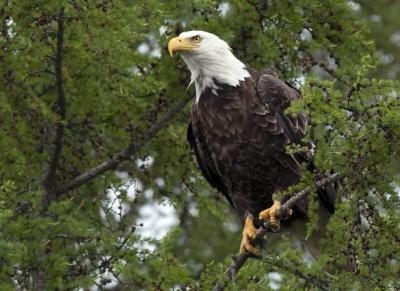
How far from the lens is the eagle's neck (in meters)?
6.76

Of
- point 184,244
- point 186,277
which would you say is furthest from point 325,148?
point 184,244

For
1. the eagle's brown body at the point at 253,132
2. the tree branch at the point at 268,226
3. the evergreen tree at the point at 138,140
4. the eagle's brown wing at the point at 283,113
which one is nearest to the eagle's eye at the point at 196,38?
the evergreen tree at the point at 138,140

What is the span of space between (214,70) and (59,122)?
1101mm

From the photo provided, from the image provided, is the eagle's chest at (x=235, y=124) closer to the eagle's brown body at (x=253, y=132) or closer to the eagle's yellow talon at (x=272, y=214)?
the eagle's brown body at (x=253, y=132)

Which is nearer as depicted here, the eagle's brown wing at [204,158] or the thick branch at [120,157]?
the eagle's brown wing at [204,158]

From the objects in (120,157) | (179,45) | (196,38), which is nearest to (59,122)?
(120,157)

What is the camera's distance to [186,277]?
595cm

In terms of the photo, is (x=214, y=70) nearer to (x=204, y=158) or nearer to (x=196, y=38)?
(x=196, y=38)

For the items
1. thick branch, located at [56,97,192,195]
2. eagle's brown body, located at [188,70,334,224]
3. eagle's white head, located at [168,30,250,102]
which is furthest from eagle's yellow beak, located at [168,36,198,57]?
thick branch, located at [56,97,192,195]

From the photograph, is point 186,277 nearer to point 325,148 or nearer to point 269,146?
point 269,146

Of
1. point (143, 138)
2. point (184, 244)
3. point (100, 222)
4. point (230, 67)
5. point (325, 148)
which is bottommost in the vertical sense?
point (184, 244)

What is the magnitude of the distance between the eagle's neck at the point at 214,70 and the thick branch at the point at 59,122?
0.89 metres

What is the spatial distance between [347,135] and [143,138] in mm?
3191

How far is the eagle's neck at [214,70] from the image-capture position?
6.76m
